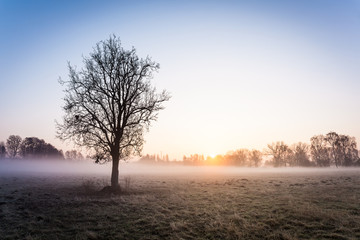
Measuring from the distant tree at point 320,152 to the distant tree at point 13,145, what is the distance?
14114 centimetres

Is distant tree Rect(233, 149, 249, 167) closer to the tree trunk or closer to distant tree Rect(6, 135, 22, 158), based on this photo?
the tree trunk

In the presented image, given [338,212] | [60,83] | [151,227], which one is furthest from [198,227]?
[60,83]

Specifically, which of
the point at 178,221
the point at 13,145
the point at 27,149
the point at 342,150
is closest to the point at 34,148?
the point at 27,149

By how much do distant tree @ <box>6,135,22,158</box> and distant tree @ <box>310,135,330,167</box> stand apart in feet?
463

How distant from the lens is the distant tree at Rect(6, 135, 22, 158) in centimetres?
10125

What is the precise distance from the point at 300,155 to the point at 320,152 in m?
12.6

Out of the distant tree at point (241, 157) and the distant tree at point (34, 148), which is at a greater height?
the distant tree at point (34, 148)

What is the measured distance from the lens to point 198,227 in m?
9.46

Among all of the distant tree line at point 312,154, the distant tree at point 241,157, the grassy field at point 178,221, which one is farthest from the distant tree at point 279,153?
the grassy field at point 178,221

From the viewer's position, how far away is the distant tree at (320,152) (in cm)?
8450

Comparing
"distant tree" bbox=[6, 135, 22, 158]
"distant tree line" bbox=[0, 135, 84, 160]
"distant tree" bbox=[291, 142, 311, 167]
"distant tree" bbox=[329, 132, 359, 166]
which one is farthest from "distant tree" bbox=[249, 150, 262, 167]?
"distant tree" bbox=[6, 135, 22, 158]

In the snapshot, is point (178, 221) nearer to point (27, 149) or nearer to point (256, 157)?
point (27, 149)

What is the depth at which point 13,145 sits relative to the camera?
102 m

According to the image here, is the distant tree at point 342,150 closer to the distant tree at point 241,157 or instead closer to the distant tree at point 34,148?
the distant tree at point 241,157
